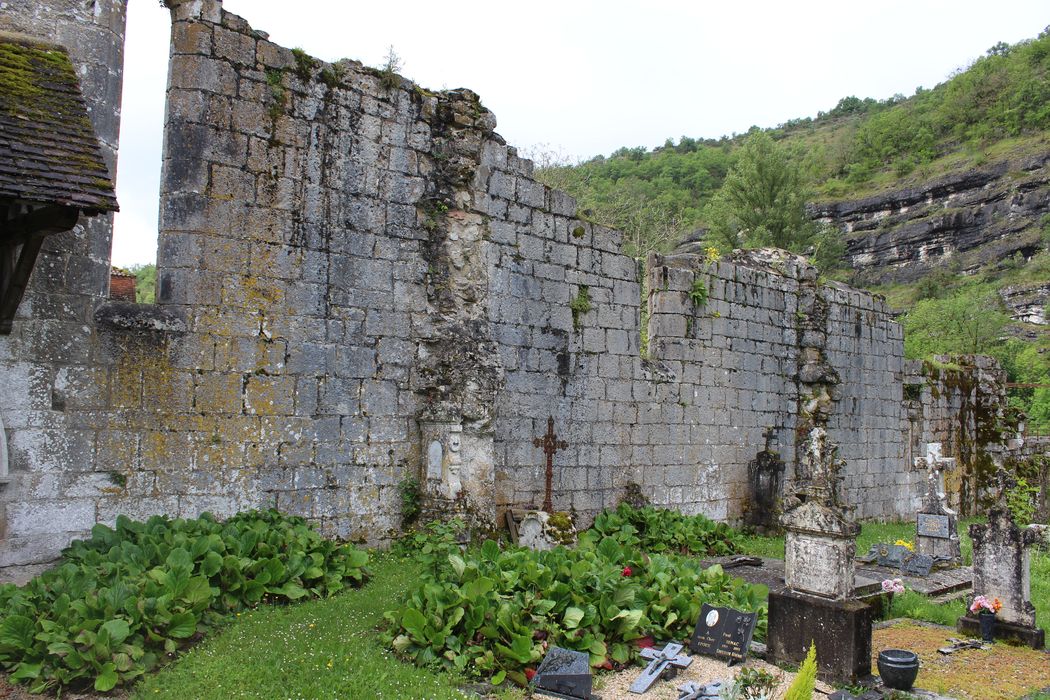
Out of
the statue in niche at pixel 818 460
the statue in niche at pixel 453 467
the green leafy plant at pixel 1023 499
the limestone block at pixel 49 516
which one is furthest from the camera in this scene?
the green leafy plant at pixel 1023 499

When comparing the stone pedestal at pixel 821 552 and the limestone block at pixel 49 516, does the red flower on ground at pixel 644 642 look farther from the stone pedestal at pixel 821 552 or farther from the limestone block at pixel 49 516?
the limestone block at pixel 49 516

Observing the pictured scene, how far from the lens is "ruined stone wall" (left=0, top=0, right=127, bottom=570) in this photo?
19.5 feet

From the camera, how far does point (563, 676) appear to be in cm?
513

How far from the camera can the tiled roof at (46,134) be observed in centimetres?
505

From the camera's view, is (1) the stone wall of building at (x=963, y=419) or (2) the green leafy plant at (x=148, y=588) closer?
(2) the green leafy plant at (x=148, y=588)

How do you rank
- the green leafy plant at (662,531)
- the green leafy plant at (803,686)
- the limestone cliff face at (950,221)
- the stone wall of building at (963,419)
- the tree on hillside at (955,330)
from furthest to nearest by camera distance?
the limestone cliff face at (950,221) → the tree on hillside at (955,330) → the stone wall of building at (963,419) → the green leafy plant at (662,531) → the green leafy plant at (803,686)

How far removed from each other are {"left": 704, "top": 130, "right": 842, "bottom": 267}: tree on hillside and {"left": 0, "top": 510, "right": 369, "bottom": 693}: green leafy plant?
29962 mm

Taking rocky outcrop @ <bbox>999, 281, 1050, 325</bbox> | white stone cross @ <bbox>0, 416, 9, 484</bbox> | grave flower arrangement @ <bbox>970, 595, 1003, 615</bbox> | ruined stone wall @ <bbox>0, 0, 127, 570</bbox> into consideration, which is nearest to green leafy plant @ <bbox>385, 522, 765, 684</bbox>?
grave flower arrangement @ <bbox>970, 595, 1003, 615</bbox>

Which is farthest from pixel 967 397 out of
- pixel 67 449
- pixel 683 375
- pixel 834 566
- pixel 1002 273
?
pixel 1002 273

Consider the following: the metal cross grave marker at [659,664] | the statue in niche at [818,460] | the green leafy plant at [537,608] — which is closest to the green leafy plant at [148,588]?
the green leafy plant at [537,608]

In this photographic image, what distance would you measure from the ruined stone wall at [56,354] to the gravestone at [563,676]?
3.82 metres

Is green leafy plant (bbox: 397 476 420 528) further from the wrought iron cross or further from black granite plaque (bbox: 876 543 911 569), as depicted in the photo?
black granite plaque (bbox: 876 543 911 569)

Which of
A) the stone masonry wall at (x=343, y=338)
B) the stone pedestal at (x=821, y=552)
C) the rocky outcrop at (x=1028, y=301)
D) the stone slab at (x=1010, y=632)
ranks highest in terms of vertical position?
the rocky outcrop at (x=1028, y=301)

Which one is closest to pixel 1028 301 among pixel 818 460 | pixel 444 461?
pixel 818 460
